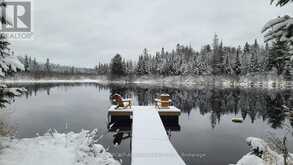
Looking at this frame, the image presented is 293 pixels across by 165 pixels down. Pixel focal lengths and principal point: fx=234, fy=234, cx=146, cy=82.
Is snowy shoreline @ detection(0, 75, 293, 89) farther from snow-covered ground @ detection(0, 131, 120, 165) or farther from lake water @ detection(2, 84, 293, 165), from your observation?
snow-covered ground @ detection(0, 131, 120, 165)

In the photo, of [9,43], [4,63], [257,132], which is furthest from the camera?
[257,132]

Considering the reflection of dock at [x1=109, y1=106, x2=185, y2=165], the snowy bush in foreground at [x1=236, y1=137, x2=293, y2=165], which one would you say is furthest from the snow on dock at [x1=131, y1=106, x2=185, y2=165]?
the snowy bush in foreground at [x1=236, y1=137, x2=293, y2=165]

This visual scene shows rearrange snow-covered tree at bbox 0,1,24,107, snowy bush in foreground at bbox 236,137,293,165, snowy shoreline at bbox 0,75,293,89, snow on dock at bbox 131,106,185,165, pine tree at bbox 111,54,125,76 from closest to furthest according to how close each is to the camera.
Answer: snow-covered tree at bbox 0,1,24,107, snowy bush in foreground at bbox 236,137,293,165, snow on dock at bbox 131,106,185,165, snowy shoreline at bbox 0,75,293,89, pine tree at bbox 111,54,125,76

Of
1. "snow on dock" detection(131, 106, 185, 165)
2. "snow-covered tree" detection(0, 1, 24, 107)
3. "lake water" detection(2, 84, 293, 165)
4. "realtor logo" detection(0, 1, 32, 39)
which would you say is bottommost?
"lake water" detection(2, 84, 293, 165)

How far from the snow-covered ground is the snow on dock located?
89cm

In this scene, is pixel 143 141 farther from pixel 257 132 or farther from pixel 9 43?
pixel 257 132

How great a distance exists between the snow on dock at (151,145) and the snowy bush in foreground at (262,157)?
1580 mm

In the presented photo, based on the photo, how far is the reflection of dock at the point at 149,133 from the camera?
641 centimetres

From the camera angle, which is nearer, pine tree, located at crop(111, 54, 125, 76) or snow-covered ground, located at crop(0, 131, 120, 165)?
snow-covered ground, located at crop(0, 131, 120, 165)

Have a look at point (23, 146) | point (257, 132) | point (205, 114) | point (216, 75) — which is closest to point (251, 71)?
point (216, 75)

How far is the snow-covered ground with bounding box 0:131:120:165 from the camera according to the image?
181 inches

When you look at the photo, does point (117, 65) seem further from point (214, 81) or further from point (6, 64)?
point (6, 64)

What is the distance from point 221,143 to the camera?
10.6 metres

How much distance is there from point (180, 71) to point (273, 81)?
2558 centimetres
